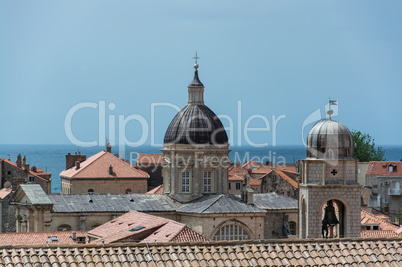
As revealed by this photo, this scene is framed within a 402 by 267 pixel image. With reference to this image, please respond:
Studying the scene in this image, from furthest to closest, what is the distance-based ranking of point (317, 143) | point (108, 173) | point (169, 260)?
point (108, 173) → point (317, 143) → point (169, 260)

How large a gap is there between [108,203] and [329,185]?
24.9 metres

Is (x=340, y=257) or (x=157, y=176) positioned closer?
(x=340, y=257)

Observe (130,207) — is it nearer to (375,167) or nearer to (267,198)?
(267,198)

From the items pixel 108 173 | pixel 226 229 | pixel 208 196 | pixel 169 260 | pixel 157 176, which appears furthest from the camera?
pixel 157 176

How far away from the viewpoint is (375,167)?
3620 inches

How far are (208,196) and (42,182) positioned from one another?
28.7 m

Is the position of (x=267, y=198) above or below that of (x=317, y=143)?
below

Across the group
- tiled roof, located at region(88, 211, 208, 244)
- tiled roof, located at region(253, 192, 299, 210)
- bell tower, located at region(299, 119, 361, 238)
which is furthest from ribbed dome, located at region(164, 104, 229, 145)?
bell tower, located at region(299, 119, 361, 238)

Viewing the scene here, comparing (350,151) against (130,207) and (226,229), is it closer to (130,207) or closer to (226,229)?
(226,229)

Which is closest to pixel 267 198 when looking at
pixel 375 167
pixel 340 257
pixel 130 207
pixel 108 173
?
pixel 130 207

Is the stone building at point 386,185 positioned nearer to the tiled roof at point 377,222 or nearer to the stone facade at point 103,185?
the stone facade at point 103,185

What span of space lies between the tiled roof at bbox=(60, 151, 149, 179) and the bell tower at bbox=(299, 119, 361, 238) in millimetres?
46210

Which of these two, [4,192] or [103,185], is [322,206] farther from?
[103,185]

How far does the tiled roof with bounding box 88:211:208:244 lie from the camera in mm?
48031
